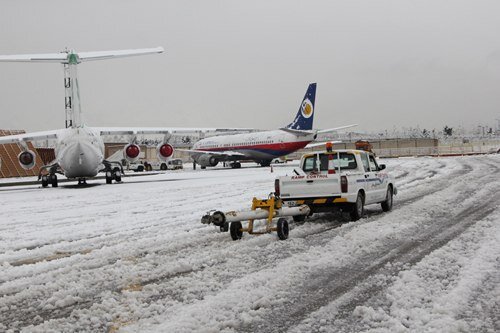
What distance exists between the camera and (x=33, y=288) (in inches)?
260

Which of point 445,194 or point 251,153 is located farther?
point 251,153

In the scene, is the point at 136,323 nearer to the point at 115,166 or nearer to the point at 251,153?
the point at 115,166

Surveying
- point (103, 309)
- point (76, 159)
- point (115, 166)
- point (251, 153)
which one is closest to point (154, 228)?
point (103, 309)

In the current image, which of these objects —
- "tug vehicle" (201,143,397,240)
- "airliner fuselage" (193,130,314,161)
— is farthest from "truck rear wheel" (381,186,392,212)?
"airliner fuselage" (193,130,314,161)

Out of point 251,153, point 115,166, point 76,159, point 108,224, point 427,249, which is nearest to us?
point 427,249

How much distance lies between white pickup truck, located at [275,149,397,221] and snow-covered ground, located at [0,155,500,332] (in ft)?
1.62

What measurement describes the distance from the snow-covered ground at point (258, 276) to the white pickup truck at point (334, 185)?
0.49m

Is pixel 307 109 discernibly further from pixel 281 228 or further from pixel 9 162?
pixel 281 228

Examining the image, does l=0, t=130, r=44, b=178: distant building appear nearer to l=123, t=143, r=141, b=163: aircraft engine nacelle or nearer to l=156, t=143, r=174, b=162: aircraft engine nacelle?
l=123, t=143, r=141, b=163: aircraft engine nacelle

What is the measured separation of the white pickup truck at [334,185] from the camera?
11.6 m

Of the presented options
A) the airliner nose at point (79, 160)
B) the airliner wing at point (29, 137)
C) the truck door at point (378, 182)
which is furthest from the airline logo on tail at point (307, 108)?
the truck door at point (378, 182)

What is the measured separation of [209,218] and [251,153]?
148 feet

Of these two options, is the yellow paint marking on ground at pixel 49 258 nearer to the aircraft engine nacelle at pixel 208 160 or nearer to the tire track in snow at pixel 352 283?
the tire track in snow at pixel 352 283

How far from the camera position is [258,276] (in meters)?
6.79
